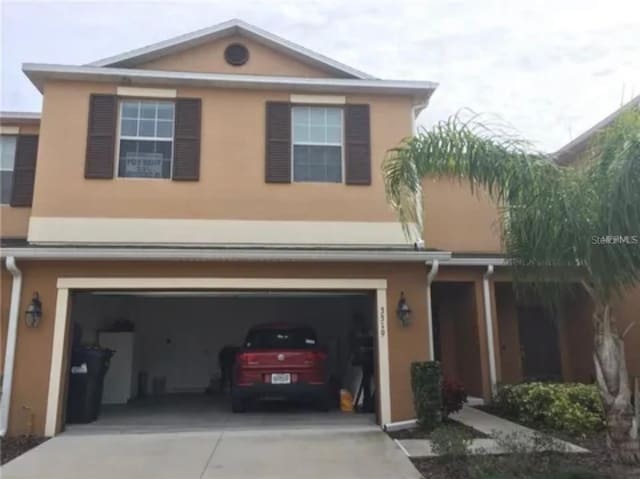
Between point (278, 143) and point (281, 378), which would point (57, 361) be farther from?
point (278, 143)

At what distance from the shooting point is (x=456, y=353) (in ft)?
42.6

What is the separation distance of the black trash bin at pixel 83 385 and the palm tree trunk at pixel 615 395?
8224 millimetres

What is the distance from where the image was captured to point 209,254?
8898mm

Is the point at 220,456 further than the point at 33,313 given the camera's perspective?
No

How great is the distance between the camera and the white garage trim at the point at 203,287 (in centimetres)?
868

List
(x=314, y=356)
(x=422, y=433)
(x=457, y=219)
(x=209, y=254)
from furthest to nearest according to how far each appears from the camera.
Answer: (x=457, y=219) → (x=314, y=356) → (x=209, y=254) → (x=422, y=433)

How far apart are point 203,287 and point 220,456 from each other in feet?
9.85

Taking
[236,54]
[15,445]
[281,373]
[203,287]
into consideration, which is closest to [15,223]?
[203,287]

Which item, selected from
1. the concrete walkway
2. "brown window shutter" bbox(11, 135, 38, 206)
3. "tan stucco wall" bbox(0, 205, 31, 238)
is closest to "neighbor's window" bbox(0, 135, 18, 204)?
"brown window shutter" bbox(11, 135, 38, 206)

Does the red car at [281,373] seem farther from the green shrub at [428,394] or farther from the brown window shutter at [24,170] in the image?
the brown window shutter at [24,170]

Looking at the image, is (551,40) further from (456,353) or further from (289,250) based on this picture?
(456,353)

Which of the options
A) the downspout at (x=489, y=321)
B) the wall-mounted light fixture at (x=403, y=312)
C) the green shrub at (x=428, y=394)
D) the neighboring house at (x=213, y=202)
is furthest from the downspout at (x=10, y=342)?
the downspout at (x=489, y=321)

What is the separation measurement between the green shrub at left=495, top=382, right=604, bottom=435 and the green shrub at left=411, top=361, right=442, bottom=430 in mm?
2019

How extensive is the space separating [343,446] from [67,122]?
776 centimetres
